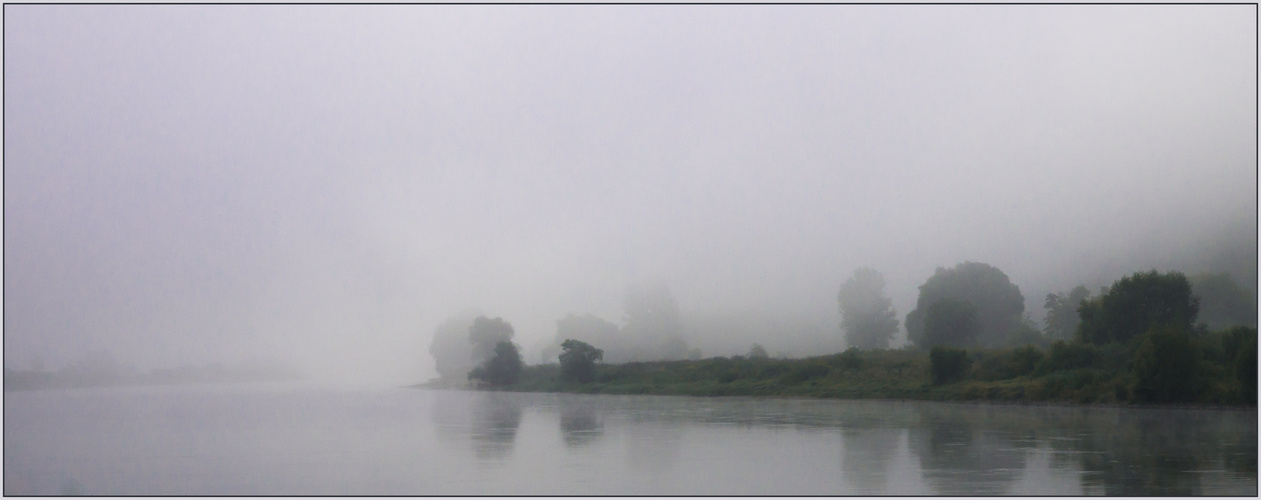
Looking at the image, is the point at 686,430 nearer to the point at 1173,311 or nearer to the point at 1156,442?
the point at 1156,442

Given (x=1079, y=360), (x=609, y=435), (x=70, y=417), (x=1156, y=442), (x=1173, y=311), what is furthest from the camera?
(x=1173, y=311)

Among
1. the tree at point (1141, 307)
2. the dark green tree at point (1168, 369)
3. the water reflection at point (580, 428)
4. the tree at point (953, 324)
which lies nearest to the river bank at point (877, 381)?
the dark green tree at point (1168, 369)

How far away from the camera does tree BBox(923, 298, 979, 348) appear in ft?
213

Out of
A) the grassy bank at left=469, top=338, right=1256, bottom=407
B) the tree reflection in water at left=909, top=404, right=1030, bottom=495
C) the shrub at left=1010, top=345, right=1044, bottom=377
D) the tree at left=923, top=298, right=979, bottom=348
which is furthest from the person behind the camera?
the tree at left=923, top=298, right=979, bottom=348

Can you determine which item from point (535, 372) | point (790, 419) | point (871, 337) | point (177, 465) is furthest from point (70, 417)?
point (871, 337)

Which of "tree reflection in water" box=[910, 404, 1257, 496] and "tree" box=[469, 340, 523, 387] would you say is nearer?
"tree reflection in water" box=[910, 404, 1257, 496]

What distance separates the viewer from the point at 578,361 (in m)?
67.1

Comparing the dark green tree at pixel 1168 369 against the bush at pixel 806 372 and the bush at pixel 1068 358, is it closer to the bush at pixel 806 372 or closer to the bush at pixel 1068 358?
the bush at pixel 1068 358

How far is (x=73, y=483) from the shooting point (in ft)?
42.0

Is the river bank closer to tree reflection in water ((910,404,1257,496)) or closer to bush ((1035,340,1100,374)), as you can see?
bush ((1035,340,1100,374))

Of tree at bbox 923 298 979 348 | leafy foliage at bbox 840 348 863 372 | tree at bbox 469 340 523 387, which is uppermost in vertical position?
tree at bbox 923 298 979 348

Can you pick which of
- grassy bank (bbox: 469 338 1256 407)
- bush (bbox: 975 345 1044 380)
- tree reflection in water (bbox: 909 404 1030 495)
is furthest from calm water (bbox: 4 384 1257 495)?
bush (bbox: 975 345 1044 380)

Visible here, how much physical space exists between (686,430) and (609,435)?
245cm

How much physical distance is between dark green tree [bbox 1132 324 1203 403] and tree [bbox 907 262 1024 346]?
47.6m
